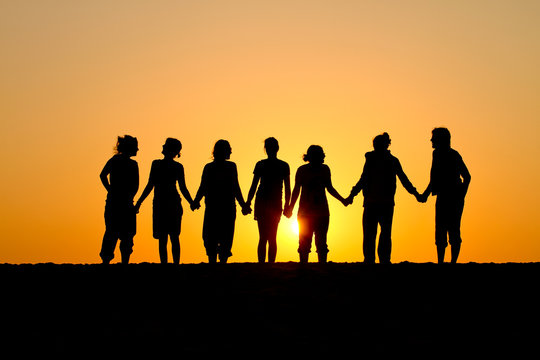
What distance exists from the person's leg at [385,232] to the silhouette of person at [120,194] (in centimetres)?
421

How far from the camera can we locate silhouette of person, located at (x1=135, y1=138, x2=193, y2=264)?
14.2 m

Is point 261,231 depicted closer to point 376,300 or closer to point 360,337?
point 376,300

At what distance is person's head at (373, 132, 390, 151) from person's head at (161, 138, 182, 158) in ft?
10.9

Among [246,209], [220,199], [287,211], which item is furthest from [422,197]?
[220,199]

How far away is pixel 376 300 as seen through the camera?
970cm

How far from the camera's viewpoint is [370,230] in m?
14.2

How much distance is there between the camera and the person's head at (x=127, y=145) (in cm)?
1436

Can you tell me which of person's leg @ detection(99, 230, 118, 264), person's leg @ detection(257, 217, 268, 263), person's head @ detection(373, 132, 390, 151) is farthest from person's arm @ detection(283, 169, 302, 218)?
person's leg @ detection(99, 230, 118, 264)

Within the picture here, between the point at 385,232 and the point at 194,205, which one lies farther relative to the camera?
the point at 194,205

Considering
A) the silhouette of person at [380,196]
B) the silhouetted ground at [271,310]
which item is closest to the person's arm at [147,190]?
the silhouetted ground at [271,310]

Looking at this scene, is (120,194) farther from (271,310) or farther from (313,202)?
(271,310)

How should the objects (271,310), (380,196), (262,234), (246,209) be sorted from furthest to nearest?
(246,209) < (262,234) < (380,196) < (271,310)

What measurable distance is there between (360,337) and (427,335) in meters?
0.68

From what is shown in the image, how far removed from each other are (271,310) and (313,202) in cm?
550
